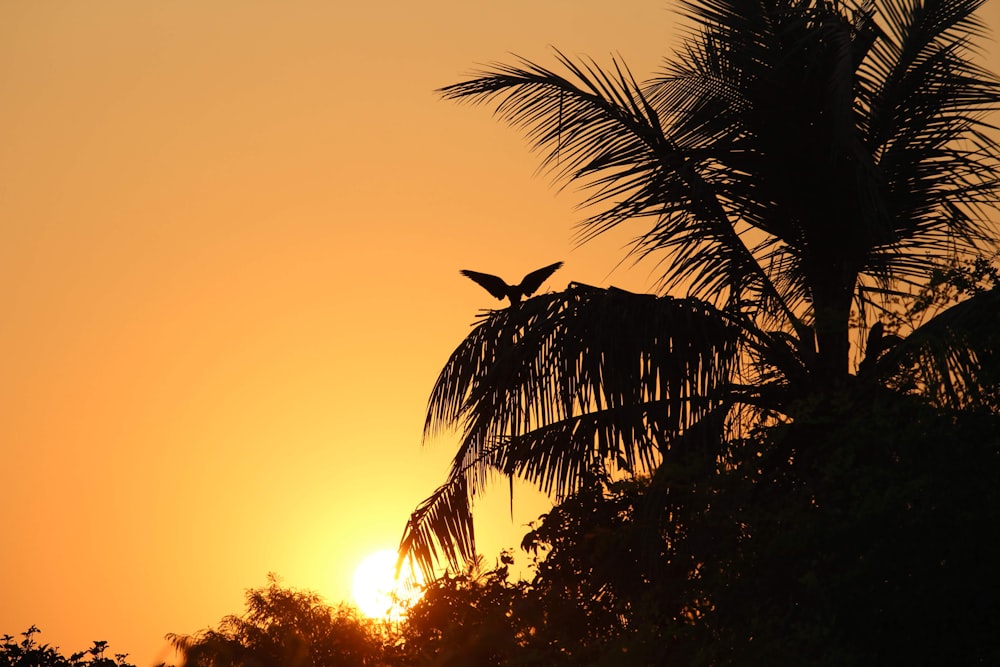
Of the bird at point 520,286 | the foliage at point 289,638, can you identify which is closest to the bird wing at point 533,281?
the bird at point 520,286

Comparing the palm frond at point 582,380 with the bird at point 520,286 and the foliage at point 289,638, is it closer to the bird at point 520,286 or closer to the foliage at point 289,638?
the bird at point 520,286

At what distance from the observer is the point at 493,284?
12492 millimetres

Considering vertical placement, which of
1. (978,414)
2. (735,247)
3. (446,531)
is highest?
(735,247)

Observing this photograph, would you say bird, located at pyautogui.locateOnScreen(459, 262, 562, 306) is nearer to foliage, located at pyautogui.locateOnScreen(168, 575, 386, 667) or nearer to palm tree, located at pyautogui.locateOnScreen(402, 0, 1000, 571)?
palm tree, located at pyautogui.locateOnScreen(402, 0, 1000, 571)

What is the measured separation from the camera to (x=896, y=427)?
8.70 m

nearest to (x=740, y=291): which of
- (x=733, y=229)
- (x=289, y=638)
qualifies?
(x=733, y=229)

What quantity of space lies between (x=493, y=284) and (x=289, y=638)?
2186 cm

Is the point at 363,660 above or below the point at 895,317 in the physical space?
above

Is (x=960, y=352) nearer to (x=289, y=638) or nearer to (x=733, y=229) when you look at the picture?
(x=733, y=229)

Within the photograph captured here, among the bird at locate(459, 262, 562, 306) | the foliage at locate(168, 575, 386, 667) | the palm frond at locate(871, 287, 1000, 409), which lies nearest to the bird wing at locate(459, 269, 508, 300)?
the bird at locate(459, 262, 562, 306)

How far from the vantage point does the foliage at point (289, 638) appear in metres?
29.1

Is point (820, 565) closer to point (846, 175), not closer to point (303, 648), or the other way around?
point (846, 175)

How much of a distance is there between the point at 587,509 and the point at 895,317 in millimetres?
3875

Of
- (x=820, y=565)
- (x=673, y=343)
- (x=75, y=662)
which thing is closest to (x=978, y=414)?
(x=820, y=565)
